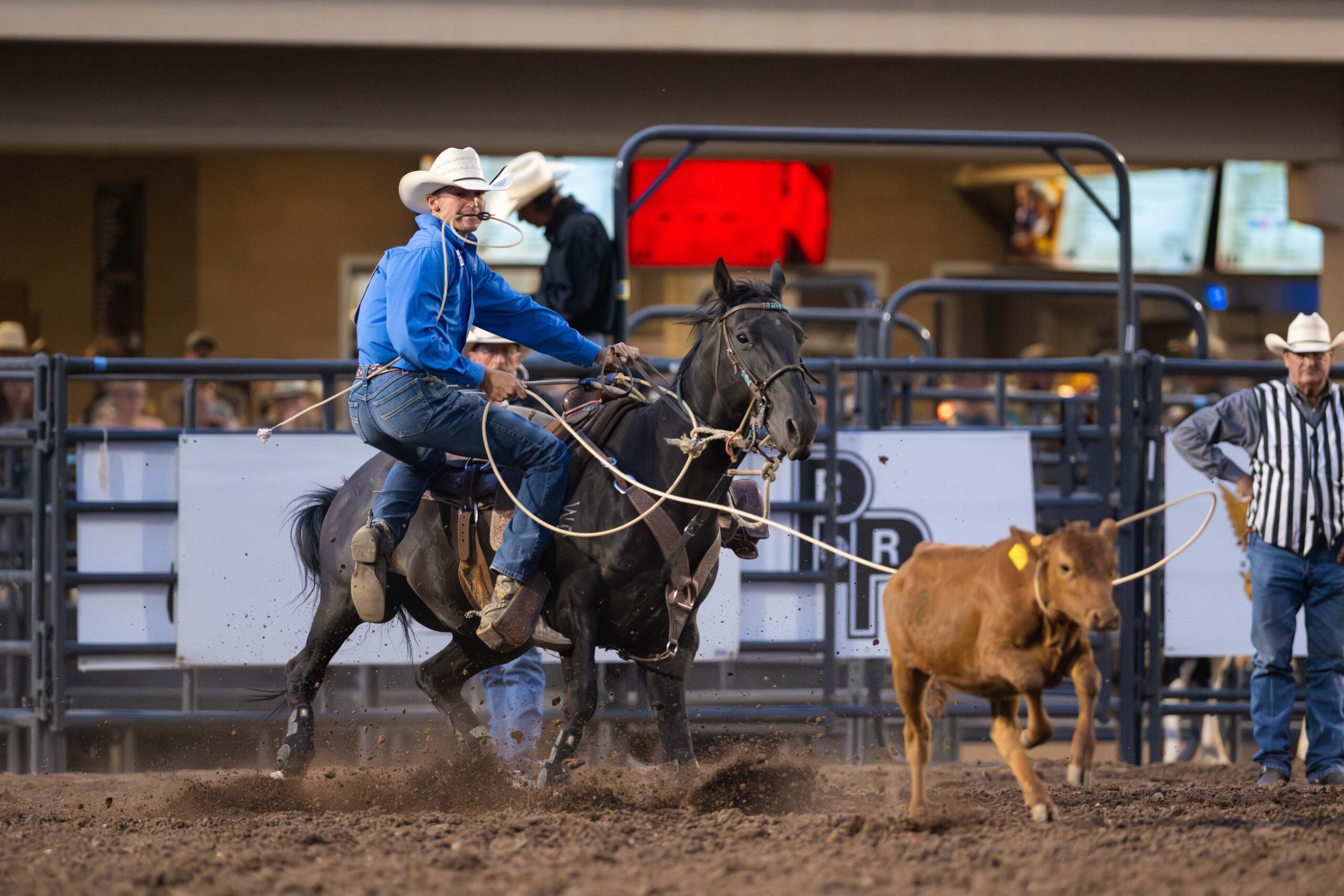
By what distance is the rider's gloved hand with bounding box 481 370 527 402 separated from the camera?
17.7 ft

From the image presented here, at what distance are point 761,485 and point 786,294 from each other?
11026 mm

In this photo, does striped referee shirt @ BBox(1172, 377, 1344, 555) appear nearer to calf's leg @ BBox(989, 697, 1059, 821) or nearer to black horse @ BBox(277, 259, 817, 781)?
calf's leg @ BBox(989, 697, 1059, 821)

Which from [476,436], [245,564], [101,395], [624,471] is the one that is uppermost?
[101,395]

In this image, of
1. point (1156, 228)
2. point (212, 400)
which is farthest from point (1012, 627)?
point (1156, 228)

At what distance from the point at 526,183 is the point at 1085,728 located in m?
3.85

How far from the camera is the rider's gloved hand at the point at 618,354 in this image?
18.7 feet

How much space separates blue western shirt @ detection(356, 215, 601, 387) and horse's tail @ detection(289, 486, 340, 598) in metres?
0.93

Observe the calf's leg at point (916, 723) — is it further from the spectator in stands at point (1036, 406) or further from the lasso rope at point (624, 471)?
the spectator in stands at point (1036, 406)

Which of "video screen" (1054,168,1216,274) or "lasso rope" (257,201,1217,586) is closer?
"lasso rope" (257,201,1217,586)

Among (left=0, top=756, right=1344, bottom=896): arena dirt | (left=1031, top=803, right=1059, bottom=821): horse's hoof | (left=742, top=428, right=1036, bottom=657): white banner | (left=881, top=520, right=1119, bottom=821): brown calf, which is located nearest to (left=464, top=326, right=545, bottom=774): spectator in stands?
(left=0, top=756, right=1344, bottom=896): arena dirt

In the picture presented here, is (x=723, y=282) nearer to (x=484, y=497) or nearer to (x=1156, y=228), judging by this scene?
(x=484, y=497)

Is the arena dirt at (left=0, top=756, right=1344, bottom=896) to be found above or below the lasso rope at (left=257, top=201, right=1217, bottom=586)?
below

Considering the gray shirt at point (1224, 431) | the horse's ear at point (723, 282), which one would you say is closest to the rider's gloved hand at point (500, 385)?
the horse's ear at point (723, 282)

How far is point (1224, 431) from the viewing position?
664cm
